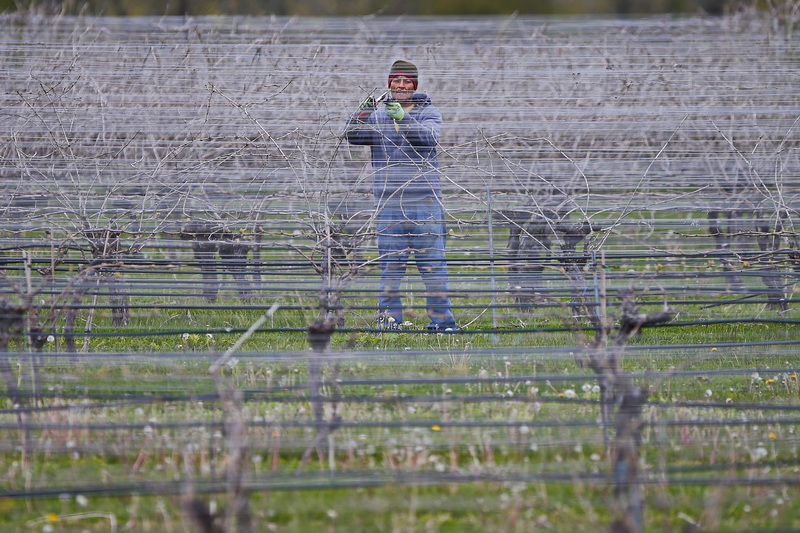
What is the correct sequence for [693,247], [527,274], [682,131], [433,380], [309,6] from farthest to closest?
[309,6] < [693,247] < [682,131] < [527,274] < [433,380]

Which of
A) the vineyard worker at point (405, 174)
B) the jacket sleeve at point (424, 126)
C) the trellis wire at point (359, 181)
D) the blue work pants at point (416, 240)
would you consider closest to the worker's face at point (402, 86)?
the vineyard worker at point (405, 174)

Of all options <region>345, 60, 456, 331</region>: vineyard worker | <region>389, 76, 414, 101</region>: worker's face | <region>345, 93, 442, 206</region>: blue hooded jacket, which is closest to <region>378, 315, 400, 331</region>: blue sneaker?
<region>345, 60, 456, 331</region>: vineyard worker

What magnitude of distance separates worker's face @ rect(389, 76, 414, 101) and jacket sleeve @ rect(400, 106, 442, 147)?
0.49 feet

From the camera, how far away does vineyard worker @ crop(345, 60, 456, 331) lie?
4.43m

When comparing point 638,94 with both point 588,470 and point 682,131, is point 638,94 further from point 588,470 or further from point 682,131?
point 588,470

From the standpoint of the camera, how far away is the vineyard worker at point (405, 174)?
A: 14.5 feet

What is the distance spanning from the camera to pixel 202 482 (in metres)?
2.49

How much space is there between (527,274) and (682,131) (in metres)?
1.81

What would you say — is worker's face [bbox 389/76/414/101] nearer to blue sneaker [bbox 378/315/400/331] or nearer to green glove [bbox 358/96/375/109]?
green glove [bbox 358/96/375/109]

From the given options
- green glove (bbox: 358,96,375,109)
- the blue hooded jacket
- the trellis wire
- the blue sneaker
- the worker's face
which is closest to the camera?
the trellis wire

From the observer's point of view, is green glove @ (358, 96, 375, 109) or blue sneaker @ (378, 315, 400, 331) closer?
green glove @ (358, 96, 375, 109)

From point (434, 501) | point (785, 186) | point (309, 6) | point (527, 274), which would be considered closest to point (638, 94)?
point (785, 186)

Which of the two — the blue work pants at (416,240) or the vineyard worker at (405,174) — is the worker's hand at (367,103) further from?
the blue work pants at (416,240)

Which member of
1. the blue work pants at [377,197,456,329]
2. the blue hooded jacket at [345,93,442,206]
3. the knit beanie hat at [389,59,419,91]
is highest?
the knit beanie hat at [389,59,419,91]
